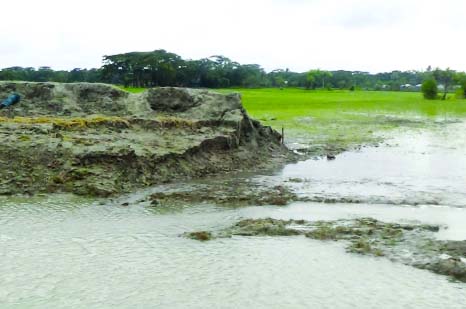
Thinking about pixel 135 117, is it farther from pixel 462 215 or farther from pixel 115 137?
pixel 462 215

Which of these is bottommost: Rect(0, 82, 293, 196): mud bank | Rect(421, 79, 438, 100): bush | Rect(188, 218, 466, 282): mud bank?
Rect(421, 79, 438, 100): bush

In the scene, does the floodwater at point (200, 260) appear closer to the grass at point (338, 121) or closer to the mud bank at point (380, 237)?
the mud bank at point (380, 237)

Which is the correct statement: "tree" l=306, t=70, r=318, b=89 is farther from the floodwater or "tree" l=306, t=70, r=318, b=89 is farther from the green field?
the floodwater

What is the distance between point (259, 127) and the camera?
67.9 ft

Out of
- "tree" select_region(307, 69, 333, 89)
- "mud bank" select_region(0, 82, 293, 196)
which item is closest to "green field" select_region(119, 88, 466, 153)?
"mud bank" select_region(0, 82, 293, 196)

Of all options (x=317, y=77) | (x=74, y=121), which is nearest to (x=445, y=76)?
(x=317, y=77)

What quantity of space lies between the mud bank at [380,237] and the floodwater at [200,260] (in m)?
0.24

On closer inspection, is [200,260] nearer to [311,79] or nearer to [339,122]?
[339,122]

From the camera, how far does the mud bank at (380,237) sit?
862cm

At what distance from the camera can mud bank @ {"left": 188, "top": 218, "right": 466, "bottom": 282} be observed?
8617 mm

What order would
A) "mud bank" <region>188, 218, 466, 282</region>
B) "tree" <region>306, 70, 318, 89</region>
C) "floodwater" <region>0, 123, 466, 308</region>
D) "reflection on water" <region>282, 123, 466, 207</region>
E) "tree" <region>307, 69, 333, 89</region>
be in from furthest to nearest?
"tree" <region>307, 69, 333, 89</region> → "tree" <region>306, 70, 318, 89</region> → "reflection on water" <region>282, 123, 466, 207</region> → "mud bank" <region>188, 218, 466, 282</region> → "floodwater" <region>0, 123, 466, 308</region>

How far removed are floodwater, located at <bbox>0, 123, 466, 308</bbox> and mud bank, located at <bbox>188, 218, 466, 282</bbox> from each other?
0.79 feet

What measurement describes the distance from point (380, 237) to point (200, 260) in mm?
3350

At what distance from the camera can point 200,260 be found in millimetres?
8789
